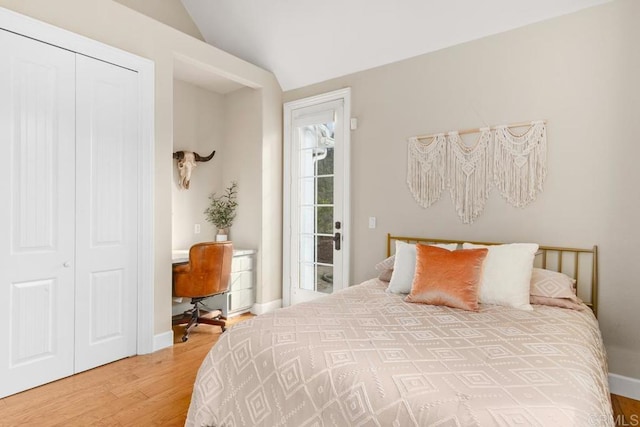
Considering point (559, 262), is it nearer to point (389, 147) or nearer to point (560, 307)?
point (560, 307)

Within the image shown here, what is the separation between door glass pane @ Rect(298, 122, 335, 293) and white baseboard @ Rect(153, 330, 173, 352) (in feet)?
5.02

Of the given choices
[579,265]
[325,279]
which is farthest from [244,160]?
[579,265]

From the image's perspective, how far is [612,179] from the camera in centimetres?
238

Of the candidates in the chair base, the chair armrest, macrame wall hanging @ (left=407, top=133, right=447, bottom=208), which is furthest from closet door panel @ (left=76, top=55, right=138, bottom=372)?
macrame wall hanging @ (left=407, top=133, right=447, bottom=208)

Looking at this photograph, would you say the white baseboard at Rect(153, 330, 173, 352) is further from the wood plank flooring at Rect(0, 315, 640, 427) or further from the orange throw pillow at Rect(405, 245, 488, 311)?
the orange throw pillow at Rect(405, 245, 488, 311)

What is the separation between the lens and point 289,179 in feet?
13.8

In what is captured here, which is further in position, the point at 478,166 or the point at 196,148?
the point at 196,148

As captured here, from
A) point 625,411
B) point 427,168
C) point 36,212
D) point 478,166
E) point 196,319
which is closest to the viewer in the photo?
point 625,411

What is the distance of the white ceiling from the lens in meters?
2.73

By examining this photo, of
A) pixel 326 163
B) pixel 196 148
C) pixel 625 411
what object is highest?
pixel 196 148

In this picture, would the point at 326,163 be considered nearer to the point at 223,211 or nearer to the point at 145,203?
the point at 223,211

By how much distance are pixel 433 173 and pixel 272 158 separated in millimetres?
1892

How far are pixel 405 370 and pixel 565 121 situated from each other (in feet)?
7.39

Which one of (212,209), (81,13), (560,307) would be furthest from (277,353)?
(212,209)
